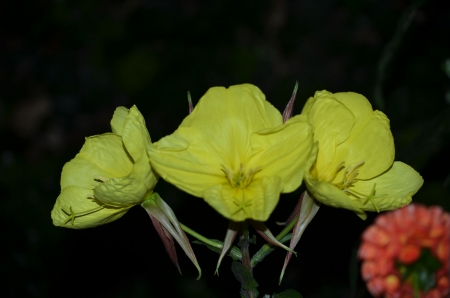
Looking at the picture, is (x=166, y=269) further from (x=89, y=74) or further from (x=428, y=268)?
(x=428, y=268)

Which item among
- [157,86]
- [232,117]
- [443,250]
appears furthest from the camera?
[157,86]

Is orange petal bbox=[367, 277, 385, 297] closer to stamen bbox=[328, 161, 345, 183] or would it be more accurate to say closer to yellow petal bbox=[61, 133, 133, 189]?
stamen bbox=[328, 161, 345, 183]

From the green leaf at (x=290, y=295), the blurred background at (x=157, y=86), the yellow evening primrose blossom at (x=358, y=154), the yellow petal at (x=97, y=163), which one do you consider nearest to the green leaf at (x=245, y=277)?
the green leaf at (x=290, y=295)

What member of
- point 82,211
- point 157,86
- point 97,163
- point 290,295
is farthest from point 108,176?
point 157,86

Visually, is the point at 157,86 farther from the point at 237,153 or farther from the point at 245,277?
the point at 245,277

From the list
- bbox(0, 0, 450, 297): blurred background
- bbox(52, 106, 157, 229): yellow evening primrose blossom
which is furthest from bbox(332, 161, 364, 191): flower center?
bbox(0, 0, 450, 297): blurred background

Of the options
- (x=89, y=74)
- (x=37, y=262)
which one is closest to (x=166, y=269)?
(x=37, y=262)
